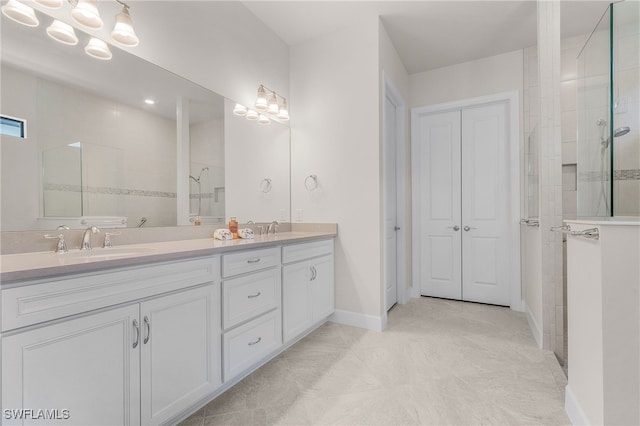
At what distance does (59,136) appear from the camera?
1.44 metres

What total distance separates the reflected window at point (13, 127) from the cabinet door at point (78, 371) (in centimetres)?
94

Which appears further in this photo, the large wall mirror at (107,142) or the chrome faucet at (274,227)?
the chrome faucet at (274,227)

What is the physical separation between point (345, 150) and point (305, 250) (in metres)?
1.06

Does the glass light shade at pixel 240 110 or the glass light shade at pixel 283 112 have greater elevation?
the glass light shade at pixel 283 112

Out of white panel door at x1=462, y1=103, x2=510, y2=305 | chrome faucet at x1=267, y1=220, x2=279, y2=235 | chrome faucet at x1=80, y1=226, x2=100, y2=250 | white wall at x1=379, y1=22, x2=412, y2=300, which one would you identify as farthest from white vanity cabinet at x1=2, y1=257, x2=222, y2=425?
white panel door at x1=462, y1=103, x2=510, y2=305

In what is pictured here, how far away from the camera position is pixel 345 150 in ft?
9.07

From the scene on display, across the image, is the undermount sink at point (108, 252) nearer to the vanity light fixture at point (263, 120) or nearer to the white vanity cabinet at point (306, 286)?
the white vanity cabinet at point (306, 286)

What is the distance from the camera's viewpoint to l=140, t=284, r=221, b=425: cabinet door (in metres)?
1.21

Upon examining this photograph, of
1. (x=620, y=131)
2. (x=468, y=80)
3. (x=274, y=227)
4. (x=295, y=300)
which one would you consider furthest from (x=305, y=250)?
(x=468, y=80)

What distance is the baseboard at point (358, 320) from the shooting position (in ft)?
8.52

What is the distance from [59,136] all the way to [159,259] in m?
0.86

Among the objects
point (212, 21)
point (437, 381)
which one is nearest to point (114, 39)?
point (212, 21)

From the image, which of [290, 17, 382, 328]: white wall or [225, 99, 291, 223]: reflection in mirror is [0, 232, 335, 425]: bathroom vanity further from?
[290, 17, 382, 328]: white wall

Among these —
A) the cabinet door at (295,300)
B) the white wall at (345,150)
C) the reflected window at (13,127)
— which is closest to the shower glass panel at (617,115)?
the white wall at (345,150)
